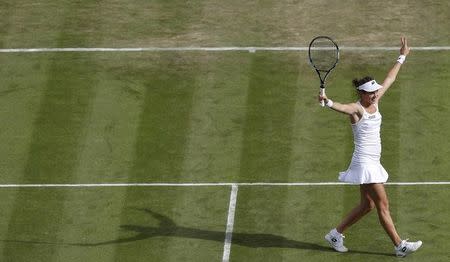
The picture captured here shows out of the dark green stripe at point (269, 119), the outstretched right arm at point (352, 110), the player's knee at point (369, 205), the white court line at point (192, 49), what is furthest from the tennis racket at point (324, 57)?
the white court line at point (192, 49)

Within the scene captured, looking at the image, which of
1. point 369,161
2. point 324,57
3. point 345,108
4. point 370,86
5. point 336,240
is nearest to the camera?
point 345,108

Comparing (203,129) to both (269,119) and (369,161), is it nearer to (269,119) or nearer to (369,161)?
(269,119)

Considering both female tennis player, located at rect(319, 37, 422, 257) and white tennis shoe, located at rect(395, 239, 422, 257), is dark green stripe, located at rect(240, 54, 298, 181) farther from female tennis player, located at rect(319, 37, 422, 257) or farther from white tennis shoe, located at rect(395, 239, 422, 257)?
white tennis shoe, located at rect(395, 239, 422, 257)

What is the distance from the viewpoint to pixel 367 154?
2003cm

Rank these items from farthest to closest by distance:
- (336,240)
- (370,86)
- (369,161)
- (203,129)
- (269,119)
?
(269,119)
(203,129)
(336,240)
(369,161)
(370,86)

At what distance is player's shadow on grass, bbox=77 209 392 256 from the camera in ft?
68.7

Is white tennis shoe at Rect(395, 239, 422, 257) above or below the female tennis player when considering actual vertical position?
below

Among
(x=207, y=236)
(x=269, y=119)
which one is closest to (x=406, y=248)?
(x=207, y=236)

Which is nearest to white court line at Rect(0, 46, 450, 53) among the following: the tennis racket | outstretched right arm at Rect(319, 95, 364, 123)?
the tennis racket

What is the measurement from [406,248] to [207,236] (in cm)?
300

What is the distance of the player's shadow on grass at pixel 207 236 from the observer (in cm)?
2095

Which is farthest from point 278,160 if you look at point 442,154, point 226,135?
point 442,154

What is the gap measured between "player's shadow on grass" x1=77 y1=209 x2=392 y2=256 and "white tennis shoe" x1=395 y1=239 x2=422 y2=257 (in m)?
0.57

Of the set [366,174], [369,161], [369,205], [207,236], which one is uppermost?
[369,161]
